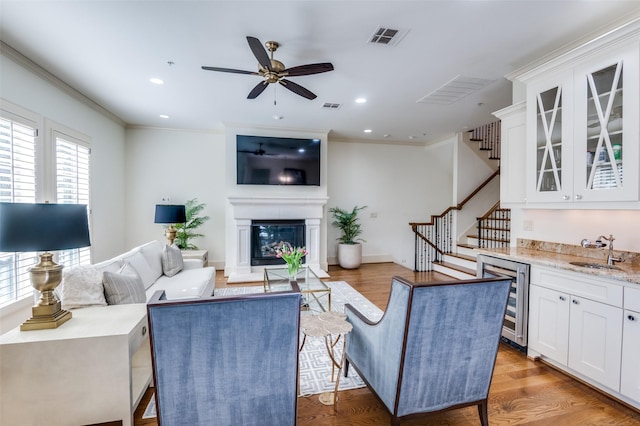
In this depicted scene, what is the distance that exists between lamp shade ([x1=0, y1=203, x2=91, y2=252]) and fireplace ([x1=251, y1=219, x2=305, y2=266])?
3.75 meters

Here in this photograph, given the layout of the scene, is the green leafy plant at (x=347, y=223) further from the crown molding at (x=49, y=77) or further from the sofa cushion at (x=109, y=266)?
the crown molding at (x=49, y=77)

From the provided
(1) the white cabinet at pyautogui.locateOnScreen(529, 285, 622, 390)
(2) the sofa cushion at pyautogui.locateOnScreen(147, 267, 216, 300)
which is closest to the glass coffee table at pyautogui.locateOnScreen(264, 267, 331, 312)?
(2) the sofa cushion at pyautogui.locateOnScreen(147, 267, 216, 300)

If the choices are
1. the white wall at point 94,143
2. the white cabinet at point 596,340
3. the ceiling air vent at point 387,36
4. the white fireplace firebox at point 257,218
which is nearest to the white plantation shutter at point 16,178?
the white wall at point 94,143

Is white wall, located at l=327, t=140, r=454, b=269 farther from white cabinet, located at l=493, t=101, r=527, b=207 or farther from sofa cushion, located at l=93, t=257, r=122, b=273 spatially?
sofa cushion, located at l=93, t=257, r=122, b=273

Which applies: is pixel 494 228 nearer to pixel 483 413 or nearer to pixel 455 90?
pixel 455 90

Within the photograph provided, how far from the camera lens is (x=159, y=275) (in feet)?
11.9

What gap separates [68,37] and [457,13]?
3438 mm

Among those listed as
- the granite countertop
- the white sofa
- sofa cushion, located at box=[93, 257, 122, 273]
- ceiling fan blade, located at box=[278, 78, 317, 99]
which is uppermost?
ceiling fan blade, located at box=[278, 78, 317, 99]

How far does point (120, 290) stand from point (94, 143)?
3380 mm

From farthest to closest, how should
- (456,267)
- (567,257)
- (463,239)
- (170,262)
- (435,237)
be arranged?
(435,237) < (463,239) < (456,267) < (170,262) < (567,257)

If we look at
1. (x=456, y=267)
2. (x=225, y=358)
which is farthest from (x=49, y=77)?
(x=456, y=267)

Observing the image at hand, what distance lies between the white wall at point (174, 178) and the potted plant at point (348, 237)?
2533 millimetres

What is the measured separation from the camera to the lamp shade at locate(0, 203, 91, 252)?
5.24ft

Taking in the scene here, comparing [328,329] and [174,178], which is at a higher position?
[174,178]
